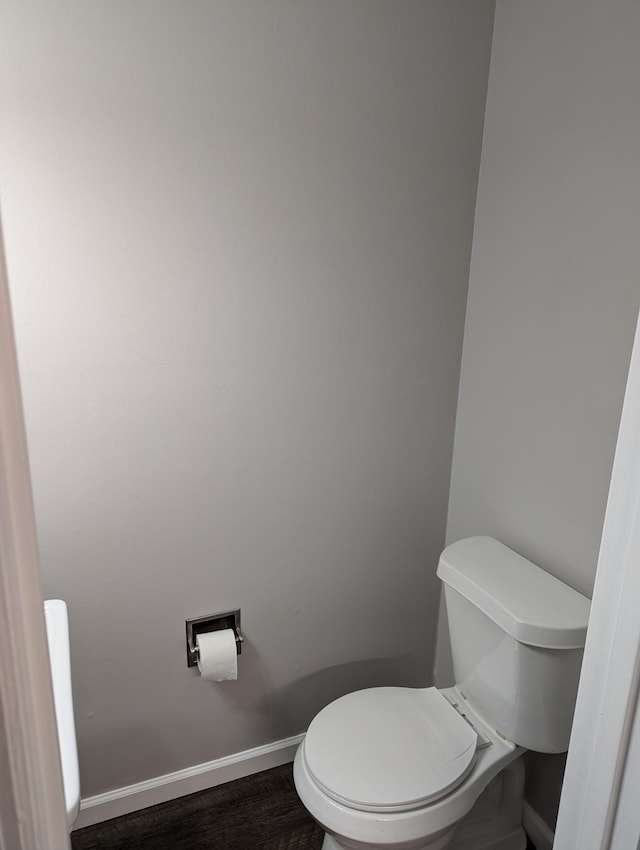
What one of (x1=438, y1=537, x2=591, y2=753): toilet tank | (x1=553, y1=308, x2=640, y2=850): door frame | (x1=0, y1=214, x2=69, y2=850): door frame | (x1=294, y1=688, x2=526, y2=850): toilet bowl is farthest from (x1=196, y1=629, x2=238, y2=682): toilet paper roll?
(x1=0, y1=214, x2=69, y2=850): door frame

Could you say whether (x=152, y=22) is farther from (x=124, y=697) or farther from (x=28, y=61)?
(x=124, y=697)

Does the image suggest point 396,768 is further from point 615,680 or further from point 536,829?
point 615,680

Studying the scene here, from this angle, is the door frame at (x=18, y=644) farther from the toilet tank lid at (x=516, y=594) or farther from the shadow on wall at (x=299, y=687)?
the shadow on wall at (x=299, y=687)

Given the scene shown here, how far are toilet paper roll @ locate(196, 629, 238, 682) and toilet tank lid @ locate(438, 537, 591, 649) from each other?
610 mm

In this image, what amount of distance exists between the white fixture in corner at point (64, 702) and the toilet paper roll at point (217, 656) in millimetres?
410

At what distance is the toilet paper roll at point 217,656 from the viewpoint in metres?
1.70

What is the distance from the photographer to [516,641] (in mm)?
1431

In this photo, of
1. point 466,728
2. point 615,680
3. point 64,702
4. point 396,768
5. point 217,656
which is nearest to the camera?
point 615,680

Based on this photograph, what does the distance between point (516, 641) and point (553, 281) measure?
85 centimetres

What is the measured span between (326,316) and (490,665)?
3.16 feet

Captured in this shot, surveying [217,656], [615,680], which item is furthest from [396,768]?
[615,680]

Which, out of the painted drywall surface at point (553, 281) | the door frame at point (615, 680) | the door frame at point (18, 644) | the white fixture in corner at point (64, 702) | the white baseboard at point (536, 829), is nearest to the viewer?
the door frame at point (18, 644)

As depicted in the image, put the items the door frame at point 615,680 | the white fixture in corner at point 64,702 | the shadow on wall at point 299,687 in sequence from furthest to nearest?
the shadow on wall at point 299,687, the white fixture in corner at point 64,702, the door frame at point 615,680

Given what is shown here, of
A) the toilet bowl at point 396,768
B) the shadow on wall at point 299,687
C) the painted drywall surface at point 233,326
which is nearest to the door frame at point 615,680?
the toilet bowl at point 396,768
